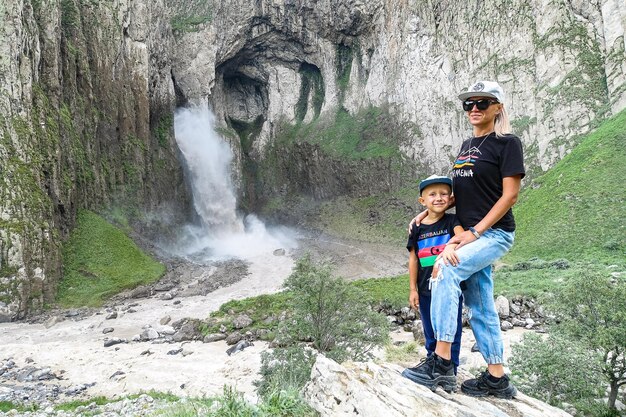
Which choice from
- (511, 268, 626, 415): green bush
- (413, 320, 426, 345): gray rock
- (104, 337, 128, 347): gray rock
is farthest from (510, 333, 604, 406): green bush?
(104, 337, 128, 347): gray rock

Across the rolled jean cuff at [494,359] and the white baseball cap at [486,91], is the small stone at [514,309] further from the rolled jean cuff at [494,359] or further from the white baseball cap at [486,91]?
the white baseball cap at [486,91]

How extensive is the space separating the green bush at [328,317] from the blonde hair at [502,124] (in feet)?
37.1

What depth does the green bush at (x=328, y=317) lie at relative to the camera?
15375mm

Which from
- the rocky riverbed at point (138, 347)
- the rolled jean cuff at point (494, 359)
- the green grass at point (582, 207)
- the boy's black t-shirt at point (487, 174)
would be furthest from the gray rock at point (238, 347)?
the green grass at point (582, 207)

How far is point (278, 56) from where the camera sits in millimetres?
74812

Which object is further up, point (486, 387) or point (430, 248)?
point (430, 248)

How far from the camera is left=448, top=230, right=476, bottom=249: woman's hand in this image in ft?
15.0

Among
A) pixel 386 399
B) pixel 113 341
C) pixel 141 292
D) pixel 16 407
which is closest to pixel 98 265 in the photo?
pixel 141 292

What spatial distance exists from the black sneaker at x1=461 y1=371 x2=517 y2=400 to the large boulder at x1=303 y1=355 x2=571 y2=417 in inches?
2.7

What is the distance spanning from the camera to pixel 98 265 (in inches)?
1523

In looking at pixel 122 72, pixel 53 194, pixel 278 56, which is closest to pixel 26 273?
pixel 53 194

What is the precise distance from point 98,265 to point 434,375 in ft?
132

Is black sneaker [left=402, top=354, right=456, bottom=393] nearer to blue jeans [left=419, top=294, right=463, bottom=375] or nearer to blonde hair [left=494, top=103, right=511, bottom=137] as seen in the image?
blue jeans [left=419, top=294, right=463, bottom=375]

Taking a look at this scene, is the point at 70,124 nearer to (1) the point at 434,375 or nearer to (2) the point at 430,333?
(2) the point at 430,333
